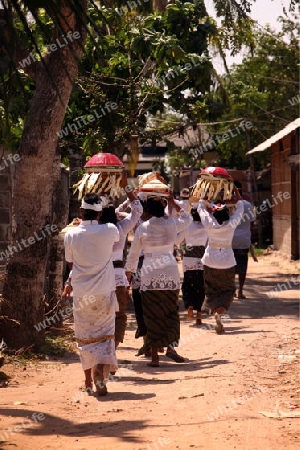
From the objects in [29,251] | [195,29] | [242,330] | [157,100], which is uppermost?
[195,29]

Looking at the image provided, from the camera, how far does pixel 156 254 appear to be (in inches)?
366

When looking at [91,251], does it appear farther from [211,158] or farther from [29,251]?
[211,158]

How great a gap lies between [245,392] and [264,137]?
905 inches

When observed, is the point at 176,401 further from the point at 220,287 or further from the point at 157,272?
the point at 220,287

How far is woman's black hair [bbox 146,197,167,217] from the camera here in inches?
365

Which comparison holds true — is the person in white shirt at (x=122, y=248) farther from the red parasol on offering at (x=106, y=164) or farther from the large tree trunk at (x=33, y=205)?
the large tree trunk at (x=33, y=205)

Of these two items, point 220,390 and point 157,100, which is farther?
point 157,100

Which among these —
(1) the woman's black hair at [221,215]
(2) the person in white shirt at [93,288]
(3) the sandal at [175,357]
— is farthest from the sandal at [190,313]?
(2) the person in white shirt at [93,288]

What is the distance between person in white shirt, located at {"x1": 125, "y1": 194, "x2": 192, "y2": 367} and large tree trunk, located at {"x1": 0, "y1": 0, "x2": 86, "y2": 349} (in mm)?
1072

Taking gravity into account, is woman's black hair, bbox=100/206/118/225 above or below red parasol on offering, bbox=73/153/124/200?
below

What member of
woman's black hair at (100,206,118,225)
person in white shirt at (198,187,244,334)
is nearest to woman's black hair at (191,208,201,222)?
person in white shirt at (198,187,244,334)

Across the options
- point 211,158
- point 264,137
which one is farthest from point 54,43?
point 211,158

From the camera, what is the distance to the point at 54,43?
29.3 ft

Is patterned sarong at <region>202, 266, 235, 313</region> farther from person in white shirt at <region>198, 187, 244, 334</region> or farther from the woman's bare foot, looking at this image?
the woman's bare foot
